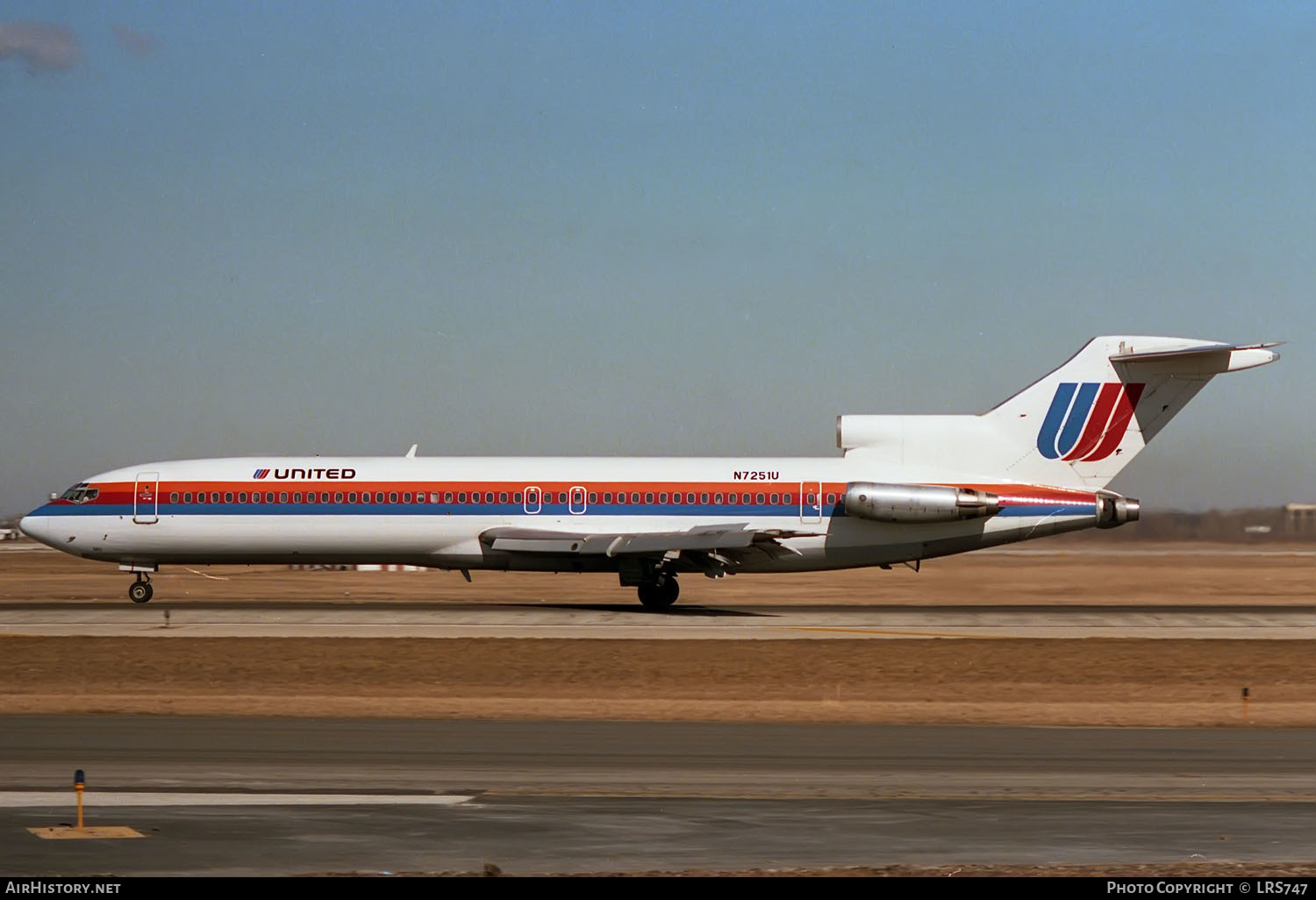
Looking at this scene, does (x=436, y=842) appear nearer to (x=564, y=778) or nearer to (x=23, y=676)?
(x=564, y=778)

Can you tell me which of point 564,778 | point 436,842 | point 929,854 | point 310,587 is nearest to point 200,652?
point 564,778

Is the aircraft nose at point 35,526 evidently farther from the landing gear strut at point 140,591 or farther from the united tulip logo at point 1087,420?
the united tulip logo at point 1087,420

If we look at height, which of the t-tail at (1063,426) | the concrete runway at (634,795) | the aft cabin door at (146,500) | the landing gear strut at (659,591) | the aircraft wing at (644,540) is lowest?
the concrete runway at (634,795)

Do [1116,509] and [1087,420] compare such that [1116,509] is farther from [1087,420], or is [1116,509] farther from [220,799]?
[220,799]

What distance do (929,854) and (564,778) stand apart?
4.89 m

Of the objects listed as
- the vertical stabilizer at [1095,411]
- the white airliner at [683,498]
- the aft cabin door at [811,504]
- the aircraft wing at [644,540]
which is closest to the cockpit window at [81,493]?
the white airliner at [683,498]

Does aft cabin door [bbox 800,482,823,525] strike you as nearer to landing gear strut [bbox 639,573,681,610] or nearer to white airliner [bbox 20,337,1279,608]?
white airliner [bbox 20,337,1279,608]

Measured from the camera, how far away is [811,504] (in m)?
39.9

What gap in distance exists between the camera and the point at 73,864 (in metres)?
11.2

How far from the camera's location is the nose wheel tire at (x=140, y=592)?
40125mm

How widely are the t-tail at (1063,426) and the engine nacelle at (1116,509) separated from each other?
2.57ft

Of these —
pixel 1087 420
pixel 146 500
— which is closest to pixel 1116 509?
pixel 1087 420

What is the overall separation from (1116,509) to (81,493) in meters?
27.7

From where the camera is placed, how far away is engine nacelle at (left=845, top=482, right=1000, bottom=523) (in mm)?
39062
